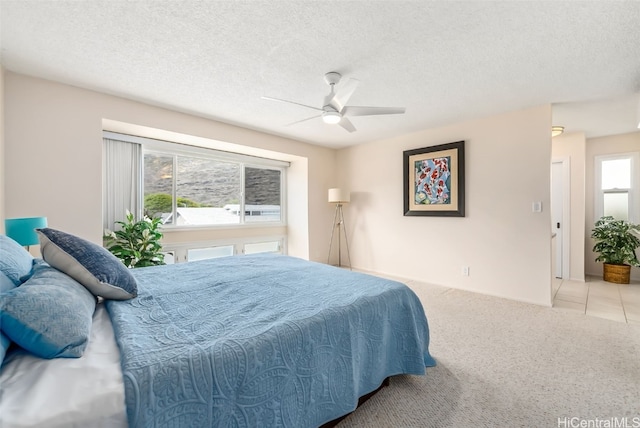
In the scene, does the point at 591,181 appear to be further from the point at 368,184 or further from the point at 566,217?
the point at 368,184

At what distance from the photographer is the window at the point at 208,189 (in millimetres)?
3984

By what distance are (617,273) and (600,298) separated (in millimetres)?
1166

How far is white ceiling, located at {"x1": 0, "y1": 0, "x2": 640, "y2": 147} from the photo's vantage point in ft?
5.79

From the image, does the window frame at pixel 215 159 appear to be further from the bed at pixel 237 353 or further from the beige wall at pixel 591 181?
the beige wall at pixel 591 181


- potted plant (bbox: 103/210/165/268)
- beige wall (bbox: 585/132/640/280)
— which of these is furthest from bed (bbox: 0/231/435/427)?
beige wall (bbox: 585/132/640/280)

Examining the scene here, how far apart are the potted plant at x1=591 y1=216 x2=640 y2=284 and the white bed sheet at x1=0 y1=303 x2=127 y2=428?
6186mm

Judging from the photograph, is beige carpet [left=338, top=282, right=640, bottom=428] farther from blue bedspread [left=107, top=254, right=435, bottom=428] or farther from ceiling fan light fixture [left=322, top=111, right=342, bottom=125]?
ceiling fan light fixture [left=322, top=111, right=342, bottom=125]

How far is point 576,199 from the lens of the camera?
4469 mm

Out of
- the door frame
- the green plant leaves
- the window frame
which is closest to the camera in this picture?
the window frame

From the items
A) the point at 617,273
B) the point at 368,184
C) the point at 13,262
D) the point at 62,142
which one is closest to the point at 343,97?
the point at 13,262

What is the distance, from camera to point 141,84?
276cm

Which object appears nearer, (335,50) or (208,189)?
(335,50)

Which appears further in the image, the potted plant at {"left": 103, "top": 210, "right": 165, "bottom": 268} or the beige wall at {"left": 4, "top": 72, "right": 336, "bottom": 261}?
the potted plant at {"left": 103, "top": 210, "right": 165, "bottom": 268}

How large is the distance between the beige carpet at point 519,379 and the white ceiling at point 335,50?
2.46 metres
